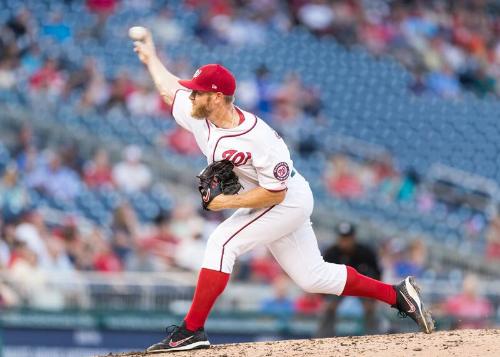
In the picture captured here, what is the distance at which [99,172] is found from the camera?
41.1 ft

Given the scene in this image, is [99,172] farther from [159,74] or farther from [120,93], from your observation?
[159,74]

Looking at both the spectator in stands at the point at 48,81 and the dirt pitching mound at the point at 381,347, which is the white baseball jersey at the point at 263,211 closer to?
the dirt pitching mound at the point at 381,347

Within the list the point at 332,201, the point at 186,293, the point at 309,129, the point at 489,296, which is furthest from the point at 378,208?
the point at 186,293

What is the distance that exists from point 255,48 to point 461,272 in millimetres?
4513

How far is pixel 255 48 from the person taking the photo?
15.7 meters

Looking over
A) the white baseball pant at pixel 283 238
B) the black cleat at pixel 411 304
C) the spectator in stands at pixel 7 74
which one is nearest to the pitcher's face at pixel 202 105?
the white baseball pant at pixel 283 238

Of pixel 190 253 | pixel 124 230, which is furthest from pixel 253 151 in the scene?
pixel 124 230

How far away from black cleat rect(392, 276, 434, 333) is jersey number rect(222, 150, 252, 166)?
4.34 feet

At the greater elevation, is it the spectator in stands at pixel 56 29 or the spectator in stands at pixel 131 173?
the spectator in stands at pixel 56 29

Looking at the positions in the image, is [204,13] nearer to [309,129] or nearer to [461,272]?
[309,129]

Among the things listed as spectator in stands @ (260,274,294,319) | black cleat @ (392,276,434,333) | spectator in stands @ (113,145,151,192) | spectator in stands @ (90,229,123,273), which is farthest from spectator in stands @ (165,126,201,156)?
black cleat @ (392,276,434,333)

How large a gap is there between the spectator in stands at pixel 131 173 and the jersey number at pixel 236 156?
658 cm

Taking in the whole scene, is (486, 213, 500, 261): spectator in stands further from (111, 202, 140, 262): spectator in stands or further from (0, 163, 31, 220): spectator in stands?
(0, 163, 31, 220): spectator in stands

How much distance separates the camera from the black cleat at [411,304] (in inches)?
267
